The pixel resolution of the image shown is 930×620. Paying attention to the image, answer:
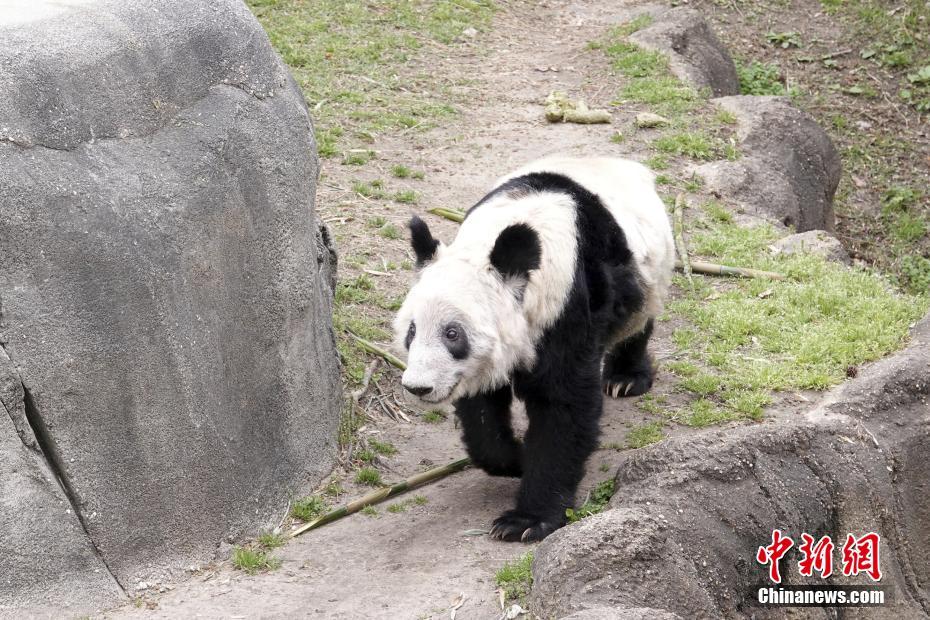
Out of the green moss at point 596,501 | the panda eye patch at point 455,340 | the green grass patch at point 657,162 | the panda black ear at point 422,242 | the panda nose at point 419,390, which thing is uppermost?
the panda black ear at point 422,242

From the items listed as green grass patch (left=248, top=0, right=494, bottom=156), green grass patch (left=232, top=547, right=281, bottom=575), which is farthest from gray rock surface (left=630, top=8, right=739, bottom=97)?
green grass patch (left=232, top=547, right=281, bottom=575)

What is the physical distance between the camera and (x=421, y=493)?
6.37 meters

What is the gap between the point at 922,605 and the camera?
6.56m

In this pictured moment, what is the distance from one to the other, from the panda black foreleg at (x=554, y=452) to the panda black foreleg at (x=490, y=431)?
305 millimetres

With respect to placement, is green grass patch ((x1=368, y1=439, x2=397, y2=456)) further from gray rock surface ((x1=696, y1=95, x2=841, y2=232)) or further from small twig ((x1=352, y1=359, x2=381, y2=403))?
gray rock surface ((x1=696, y1=95, x2=841, y2=232))

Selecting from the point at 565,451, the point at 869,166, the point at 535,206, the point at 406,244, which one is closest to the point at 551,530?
the point at 565,451

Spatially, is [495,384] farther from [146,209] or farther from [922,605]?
[922,605]

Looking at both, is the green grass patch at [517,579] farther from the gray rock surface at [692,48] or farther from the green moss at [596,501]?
the gray rock surface at [692,48]

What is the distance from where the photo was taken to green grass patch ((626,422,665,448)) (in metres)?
6.76

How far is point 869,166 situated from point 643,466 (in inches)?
385

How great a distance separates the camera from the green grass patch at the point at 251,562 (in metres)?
5.53

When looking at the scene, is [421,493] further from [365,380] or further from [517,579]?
[517,579]
